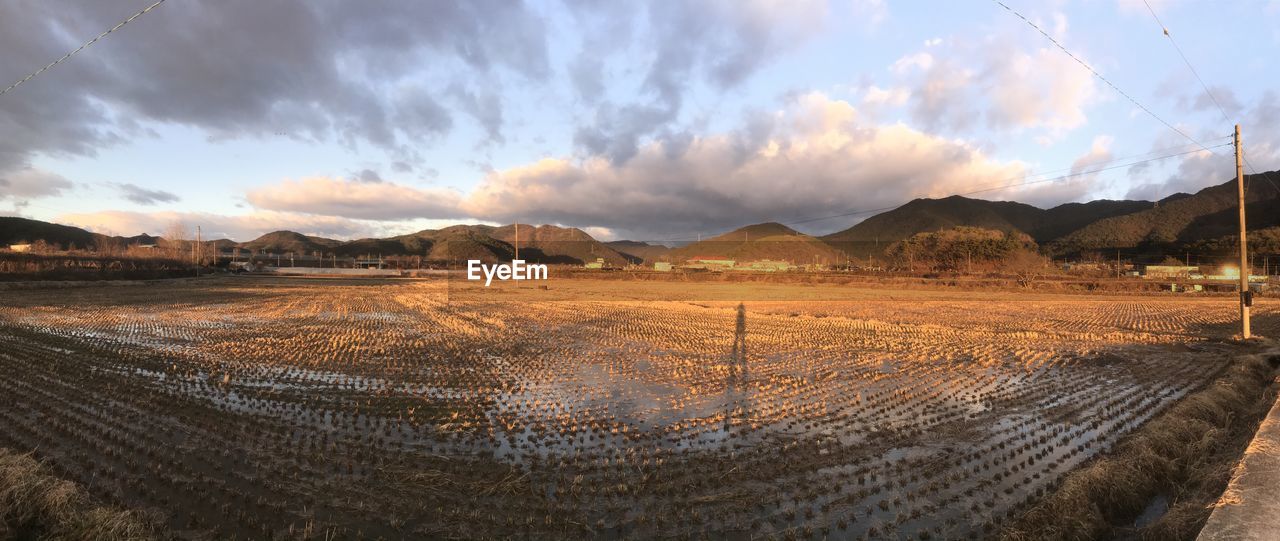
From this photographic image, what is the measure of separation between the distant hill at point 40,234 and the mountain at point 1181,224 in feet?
706

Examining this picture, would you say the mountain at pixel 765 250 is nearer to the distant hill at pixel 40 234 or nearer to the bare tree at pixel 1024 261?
the bare tree at pixel 1024 261

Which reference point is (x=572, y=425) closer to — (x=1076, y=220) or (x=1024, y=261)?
(x=1024, y=261)

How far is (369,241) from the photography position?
184 m

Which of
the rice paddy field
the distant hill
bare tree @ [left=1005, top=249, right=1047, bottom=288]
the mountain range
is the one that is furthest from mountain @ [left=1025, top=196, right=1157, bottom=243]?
the distant hill

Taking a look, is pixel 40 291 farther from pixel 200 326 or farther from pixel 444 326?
pixel 444 326

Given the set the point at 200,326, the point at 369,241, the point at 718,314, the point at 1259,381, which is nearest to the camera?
the point at 1259,381

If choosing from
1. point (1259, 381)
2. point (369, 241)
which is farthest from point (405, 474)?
point (369, 241)

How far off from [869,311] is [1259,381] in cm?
1914

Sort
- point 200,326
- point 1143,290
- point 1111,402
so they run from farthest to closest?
point 1143,290
point 200,326
point 1111,402

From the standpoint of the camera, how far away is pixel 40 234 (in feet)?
436

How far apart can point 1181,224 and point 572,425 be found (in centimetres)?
15286

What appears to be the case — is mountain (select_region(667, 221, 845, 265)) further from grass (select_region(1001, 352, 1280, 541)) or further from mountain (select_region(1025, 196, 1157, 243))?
grass (select_region(1001, 352, 1280, 541))

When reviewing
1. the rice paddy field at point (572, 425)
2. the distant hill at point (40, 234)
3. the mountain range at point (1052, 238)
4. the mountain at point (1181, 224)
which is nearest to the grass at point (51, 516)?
the rice paddy field at point (572, 425)

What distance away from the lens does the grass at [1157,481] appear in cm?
443
